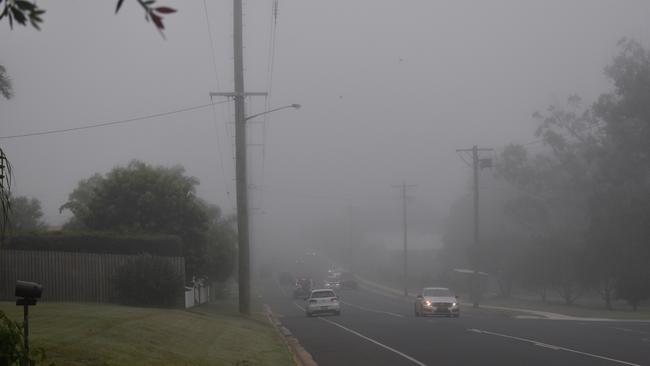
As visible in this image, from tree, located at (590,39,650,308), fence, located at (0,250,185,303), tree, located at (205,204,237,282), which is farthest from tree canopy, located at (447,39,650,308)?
fence, located at (0,250,185,303)

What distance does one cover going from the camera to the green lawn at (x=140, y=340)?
13672 mm

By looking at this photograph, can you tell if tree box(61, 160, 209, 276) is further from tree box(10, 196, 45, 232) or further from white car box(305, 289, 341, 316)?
tree box(10, 196, 45, 232)

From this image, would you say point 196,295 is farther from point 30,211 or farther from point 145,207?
point 30,211

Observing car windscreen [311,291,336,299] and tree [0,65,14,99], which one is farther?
car windscreen [311,291,336,299]

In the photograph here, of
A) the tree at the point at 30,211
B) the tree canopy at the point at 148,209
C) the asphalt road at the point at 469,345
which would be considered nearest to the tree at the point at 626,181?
the asphalt road at the point at 469,345

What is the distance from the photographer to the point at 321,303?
47188 mm

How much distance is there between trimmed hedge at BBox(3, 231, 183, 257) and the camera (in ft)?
101

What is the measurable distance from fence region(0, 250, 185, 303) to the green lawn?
23.7ft

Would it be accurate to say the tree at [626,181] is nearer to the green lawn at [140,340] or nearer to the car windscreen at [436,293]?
the car windscreen at [436,293]

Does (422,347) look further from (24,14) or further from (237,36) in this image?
(24,14)

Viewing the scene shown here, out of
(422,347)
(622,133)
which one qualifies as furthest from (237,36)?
(622,133)

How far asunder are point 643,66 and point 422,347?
40.6 m

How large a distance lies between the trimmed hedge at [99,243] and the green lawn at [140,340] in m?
7.86

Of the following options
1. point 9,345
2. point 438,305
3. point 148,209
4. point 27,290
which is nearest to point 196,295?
point 148,209
